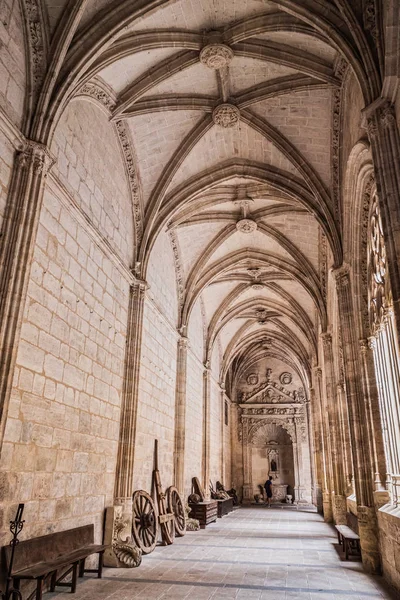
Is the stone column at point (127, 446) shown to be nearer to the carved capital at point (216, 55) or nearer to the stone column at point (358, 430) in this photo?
the stone column at point (358, 430)

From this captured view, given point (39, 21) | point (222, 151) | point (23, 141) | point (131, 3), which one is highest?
point (222, 151)

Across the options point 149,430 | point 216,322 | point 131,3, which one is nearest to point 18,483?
point 149,430

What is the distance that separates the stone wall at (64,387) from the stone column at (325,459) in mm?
9719

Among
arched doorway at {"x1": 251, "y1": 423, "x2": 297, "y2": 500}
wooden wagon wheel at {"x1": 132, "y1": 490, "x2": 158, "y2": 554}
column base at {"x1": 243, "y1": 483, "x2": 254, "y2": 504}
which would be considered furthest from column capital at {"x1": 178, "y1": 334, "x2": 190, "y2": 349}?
arched doorway at {"x1": 251, "y1": 423, "x2": 297, "y2": 500}

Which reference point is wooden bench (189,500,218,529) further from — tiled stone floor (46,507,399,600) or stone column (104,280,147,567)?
stone column (104,280,147,567)

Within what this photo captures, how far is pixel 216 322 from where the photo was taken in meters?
18.7

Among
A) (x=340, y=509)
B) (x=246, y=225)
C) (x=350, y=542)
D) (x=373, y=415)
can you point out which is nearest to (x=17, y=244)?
(x=373, y=415)

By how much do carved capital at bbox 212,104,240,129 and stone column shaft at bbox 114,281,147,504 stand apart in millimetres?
3664

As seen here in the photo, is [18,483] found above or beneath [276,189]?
beneath

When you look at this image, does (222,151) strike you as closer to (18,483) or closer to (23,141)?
(23,141)

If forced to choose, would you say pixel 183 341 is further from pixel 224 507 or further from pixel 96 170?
pixel 224 507

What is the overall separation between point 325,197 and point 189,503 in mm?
9370

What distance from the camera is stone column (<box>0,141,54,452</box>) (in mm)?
5172

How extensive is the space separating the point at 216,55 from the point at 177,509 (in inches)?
390
